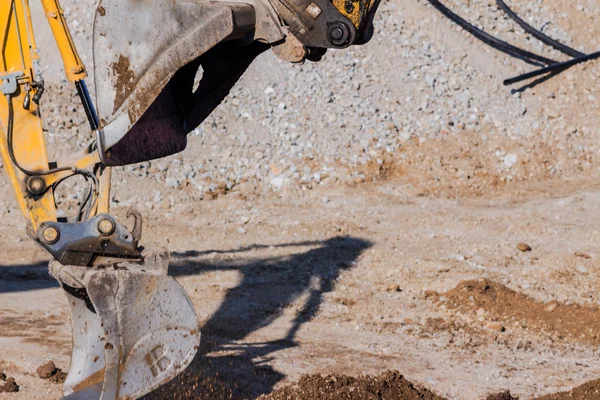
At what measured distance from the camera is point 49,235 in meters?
3.88

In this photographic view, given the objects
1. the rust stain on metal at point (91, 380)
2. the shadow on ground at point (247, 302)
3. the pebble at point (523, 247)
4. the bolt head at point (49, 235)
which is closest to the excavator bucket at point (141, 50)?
the bolt head at point (49, 235)

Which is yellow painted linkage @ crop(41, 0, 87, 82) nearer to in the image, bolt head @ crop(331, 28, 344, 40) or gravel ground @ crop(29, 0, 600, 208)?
bolt head @ crop(331, 28, 344, 40)

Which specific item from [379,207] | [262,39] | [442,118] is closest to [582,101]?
[442,118]

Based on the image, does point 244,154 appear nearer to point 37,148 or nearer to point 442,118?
point 442,118

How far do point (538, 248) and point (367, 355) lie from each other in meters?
2.86

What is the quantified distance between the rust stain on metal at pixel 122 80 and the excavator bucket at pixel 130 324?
0.71m

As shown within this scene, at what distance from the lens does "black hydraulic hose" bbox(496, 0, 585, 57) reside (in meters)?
12.2

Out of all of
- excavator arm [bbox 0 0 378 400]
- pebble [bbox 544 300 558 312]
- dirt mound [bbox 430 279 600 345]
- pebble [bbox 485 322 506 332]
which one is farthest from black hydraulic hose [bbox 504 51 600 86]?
excavator arm [bbox 0 0 378 400]

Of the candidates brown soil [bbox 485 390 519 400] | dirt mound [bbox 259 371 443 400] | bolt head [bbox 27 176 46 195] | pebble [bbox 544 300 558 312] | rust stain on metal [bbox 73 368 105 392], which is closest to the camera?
bolt head [bbox 27 176 46 195]

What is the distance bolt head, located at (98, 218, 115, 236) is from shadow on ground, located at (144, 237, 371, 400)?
120 centimetres

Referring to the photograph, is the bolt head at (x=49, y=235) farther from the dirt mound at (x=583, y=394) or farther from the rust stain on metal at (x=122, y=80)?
the dirt mound at (x=583, y=394)

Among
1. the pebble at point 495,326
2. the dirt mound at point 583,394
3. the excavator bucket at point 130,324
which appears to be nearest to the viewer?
the excavator bucket at point 130,324

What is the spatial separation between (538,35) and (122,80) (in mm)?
9663

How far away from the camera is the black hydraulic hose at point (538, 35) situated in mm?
12188
